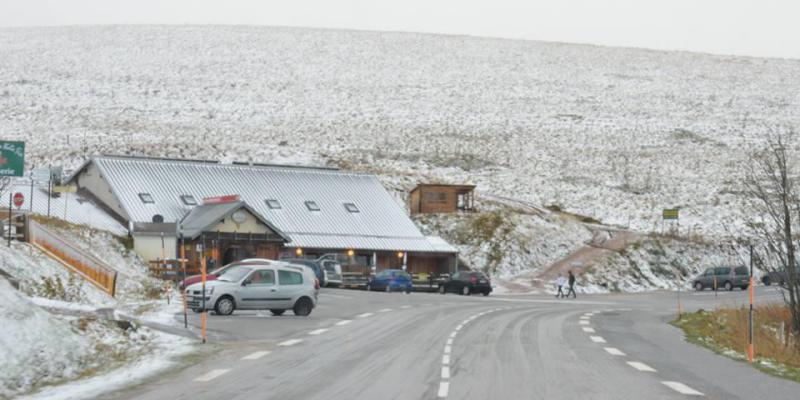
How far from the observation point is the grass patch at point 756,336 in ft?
60.9

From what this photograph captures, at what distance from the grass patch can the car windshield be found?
1268 cm

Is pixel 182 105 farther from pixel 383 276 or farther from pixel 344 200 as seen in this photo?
pixel 383 276

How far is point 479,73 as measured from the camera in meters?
124

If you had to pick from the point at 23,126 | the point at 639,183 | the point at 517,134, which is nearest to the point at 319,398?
the point at 639,183

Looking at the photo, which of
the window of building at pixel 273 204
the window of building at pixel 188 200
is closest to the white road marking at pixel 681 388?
the window of building at pixel 188 200

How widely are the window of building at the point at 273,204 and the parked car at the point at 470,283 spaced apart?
1362 cm

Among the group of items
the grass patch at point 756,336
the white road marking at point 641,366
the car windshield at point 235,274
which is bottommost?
the grass patch at point 756,336

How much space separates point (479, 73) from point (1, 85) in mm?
56287

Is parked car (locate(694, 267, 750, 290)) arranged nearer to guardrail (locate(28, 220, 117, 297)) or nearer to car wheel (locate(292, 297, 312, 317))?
car wheel (locate(292, 297, 312, 317))

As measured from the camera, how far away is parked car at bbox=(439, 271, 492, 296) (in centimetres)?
5253

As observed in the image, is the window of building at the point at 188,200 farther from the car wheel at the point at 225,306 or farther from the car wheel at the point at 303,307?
the car wheel at the point at 225,306

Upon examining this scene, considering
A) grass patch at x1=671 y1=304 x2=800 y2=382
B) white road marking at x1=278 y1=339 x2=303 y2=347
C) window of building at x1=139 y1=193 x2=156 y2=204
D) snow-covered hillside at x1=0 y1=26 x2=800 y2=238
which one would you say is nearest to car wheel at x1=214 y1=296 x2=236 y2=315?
white road marking at x1=278 y1=339 x2=303 y2=347

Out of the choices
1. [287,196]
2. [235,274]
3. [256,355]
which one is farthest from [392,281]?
[256,355]

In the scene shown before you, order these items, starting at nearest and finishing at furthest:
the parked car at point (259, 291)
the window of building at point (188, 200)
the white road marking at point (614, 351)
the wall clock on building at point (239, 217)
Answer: the white road marking at point (614, 351)
the parked car at point (259, 291)
the wall clock on building at point (239, 217)
the window of building at point (188, 200)
